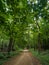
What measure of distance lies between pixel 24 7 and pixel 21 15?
1.31 meters

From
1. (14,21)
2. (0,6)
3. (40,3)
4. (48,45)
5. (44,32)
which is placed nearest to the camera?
(0,6)

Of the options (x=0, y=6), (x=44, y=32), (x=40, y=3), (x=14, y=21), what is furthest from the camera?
(x=44, y=32)

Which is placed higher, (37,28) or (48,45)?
(37,28)

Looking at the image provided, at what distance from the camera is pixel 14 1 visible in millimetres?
14172

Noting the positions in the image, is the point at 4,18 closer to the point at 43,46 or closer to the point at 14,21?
the point at 14,21

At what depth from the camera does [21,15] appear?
68.9 feet

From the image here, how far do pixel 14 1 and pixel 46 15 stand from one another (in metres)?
6.01

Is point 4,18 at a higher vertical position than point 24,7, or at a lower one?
lower

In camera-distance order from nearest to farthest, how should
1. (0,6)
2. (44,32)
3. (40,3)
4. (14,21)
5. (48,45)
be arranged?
(0,6) → (40,3) → (14,21) → (44,32) → (48,45)

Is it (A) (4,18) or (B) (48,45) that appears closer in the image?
(A) (4,18)

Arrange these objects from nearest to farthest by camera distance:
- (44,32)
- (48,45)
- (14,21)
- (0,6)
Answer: (0,6), (14,21), (44,32), (48,45)

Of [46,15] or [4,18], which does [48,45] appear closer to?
[46,15]

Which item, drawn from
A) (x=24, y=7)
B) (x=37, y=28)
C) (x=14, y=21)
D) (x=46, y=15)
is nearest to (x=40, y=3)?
(x=46, y=15)

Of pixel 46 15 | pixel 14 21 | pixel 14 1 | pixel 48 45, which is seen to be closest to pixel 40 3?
pixel 14 1
